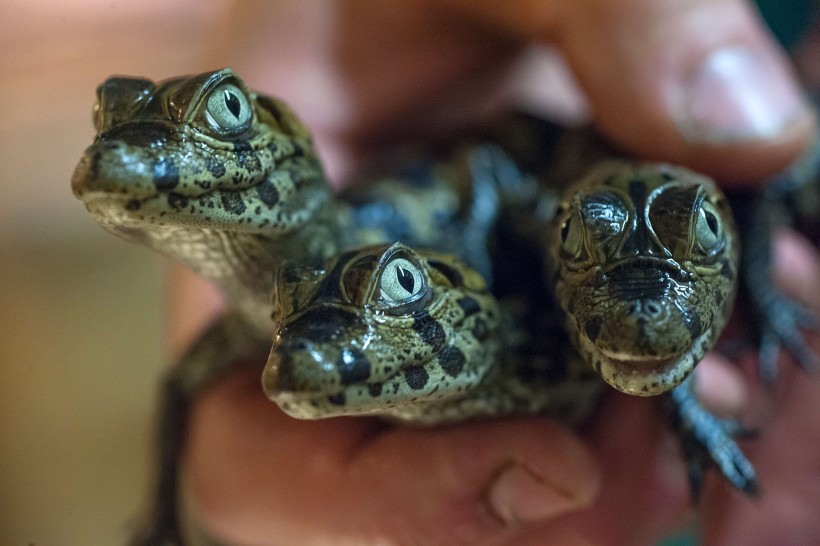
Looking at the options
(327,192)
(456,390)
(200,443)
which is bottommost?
(200,443)

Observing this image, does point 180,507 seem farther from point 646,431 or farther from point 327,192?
point 646,431

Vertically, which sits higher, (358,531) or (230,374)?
(230,374)

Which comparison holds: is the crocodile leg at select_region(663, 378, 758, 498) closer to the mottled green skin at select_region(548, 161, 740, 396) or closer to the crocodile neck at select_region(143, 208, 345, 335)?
the mottled green skin at select_region(548, 161, 740, 396)

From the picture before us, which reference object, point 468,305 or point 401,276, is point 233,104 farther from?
point 468,305

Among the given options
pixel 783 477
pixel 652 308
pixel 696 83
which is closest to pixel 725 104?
pixel 696 83

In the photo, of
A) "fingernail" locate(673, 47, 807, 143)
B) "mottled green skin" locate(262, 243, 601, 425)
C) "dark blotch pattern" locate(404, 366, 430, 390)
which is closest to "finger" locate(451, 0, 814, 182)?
"fingernail" locate(673, 47, 807, 143)

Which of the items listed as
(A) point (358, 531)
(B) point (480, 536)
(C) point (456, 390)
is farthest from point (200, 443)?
(C) point (456, 390)
